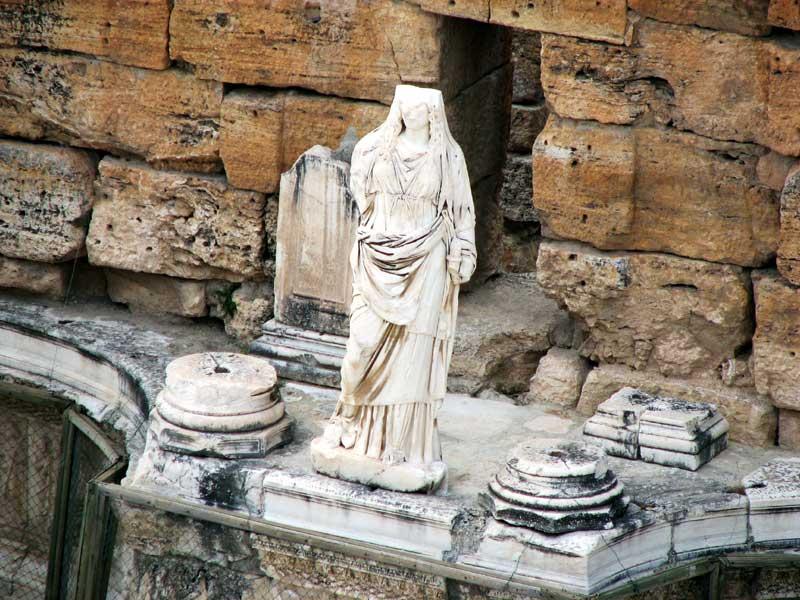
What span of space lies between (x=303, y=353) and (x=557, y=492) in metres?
2.45

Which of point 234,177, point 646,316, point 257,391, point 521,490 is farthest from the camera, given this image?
point 234,177

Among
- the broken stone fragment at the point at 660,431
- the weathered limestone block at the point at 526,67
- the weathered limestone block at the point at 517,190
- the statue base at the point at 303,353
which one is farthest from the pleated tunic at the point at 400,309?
the weathered limestone block at the point at 526,67

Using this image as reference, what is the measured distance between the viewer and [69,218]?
11633mm

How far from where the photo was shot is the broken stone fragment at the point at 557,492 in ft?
28.3

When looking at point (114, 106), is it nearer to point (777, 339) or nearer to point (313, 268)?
point (313, 268)

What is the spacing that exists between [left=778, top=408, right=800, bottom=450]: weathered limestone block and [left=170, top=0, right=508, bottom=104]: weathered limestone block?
8.59 feet

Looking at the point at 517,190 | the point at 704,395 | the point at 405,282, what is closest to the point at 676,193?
the point at 704,395

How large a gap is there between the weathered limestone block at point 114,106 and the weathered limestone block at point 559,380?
2365 millimetres

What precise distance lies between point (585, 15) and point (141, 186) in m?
3.11

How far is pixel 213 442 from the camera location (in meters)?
9.40

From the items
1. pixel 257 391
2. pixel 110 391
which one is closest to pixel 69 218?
pixel 110 391

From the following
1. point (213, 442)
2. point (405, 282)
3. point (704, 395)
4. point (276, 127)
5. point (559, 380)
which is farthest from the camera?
point (276, 127)

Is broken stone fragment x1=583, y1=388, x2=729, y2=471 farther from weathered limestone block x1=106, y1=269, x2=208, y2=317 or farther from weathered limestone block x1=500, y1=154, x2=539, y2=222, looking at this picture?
weathered limestone block x1=500, y1=154, x2=539, y2=222

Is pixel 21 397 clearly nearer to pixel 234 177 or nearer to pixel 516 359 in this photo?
pixel 234 177
